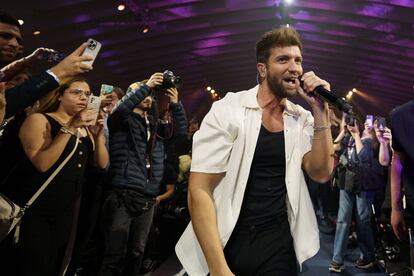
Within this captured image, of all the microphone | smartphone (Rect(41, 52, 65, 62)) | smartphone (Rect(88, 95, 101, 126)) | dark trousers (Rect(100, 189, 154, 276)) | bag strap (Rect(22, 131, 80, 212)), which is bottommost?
dark trousers (Rect(100, 189, 154, 276))

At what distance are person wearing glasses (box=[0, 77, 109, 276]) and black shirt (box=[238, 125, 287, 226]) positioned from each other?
1.39 metres

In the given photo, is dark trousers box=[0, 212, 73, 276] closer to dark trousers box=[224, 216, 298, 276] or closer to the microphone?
dark trousers box=[224, 216, 298, 276]

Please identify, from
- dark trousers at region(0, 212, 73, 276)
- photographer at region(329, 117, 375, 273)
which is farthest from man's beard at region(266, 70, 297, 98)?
photographer at region(329, 117, 375, 273)

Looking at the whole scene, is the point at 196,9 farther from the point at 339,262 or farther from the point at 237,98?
the point at 237,98

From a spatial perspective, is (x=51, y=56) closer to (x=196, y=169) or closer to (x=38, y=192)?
(x=38, y=192)

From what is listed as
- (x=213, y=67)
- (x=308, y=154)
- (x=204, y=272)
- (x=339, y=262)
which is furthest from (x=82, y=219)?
(x=213, y=67)

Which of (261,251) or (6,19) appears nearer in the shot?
(261,251)

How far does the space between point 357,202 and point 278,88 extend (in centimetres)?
371

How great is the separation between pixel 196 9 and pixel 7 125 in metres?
13.7

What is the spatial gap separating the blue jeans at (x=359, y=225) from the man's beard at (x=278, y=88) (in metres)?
3.62

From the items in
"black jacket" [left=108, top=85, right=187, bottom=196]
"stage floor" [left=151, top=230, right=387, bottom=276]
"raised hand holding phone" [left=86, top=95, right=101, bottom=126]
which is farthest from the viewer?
"stage floor" [left=151, top=230, right=387, bottom=276]

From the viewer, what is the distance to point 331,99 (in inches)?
82.4

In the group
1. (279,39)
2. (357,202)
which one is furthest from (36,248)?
(357,202)

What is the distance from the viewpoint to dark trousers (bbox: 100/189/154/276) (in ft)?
12.1
